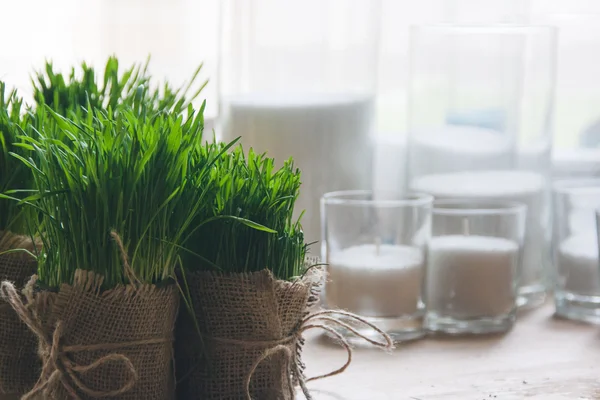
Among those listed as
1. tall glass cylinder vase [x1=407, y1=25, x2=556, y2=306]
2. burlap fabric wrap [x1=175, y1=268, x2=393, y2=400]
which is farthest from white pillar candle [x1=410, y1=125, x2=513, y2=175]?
burlap fabric wrap [x1=175, y1=268, x2=393, y2=400]

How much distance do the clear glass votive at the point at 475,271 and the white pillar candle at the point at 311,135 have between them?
11cm

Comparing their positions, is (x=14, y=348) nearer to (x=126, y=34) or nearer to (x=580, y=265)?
(x=580, y=265)

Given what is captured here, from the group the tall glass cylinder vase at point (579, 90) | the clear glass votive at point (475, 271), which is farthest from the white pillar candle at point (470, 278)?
the tall glass cylinder vase at point (579, 90)

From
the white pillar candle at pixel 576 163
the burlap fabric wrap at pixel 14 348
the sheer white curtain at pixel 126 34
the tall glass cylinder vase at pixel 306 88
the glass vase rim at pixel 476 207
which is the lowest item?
the burlap fabric wrap at pixel 14 348

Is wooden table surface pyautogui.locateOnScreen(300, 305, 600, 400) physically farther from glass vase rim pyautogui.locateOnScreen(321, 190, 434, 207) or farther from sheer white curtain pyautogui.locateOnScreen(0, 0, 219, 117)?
sheer white curtain pyautogui.locateOnScreen(0, 0, 219, 117)

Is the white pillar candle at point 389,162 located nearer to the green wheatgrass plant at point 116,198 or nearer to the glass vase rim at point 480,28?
the glass vase rim at point 480,28

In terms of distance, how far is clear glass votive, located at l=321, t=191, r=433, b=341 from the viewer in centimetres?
67

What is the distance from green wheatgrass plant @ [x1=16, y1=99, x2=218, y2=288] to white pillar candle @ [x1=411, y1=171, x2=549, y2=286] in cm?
39

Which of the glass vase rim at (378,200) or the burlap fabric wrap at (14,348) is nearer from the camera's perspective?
the burlap fabric wrap at (14,348)

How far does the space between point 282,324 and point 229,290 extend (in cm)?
4

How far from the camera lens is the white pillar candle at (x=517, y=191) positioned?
2.63 feet

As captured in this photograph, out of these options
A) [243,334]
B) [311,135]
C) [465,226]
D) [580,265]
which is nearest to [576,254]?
[580,265]

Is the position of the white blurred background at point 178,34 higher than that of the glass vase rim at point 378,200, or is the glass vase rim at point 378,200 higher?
the white blurred background at point 178,34

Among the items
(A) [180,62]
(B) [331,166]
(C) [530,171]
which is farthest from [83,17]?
(C) [530,171]
